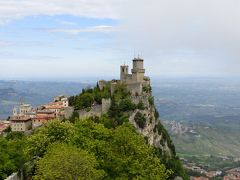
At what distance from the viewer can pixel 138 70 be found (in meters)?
69.0

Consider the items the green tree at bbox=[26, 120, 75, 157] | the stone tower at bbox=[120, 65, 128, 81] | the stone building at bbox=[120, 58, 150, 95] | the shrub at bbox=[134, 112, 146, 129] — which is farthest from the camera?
the stone tower at bbox=[120, 65, 128, 81]

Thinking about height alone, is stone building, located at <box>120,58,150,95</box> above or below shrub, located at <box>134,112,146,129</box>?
above

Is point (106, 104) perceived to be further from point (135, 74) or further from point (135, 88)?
point (135, 74)

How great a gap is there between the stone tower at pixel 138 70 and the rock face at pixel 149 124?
2785mm

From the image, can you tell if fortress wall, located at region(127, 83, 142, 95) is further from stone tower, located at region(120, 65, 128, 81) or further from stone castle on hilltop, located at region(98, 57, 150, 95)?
stone tower, located at region(120, 65, 128, 81)

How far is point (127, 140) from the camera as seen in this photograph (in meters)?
30.9

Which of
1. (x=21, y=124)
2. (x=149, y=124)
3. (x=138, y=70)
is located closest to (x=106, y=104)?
(x=149, y=124)

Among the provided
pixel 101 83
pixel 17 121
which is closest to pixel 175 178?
pixel 101 83

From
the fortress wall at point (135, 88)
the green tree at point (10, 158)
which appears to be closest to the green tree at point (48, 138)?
the green tree at point (10, 158)

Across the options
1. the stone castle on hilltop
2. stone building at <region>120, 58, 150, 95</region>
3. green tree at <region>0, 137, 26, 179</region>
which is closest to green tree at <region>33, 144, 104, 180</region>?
green tree at <region>0, 137, 26, 179</region>

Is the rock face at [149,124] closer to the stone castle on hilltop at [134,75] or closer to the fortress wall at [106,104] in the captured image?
the stone castle on hilltop at [134,75]

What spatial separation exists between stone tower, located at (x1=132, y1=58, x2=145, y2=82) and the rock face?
279 cm

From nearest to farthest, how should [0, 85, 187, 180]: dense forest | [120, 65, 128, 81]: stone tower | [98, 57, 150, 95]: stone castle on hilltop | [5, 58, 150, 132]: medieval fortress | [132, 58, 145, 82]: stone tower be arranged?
[0, 85, 187, 180]: dense forest
[5, 58, 150, 132]: medieval fortress
[98, 57, 150, 95]: stone castle on hilltop
[132, 58, 145, 82]: stone tower
[120, 65, 128, 81]: stone tower

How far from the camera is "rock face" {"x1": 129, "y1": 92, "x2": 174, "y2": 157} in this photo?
2411 inches
